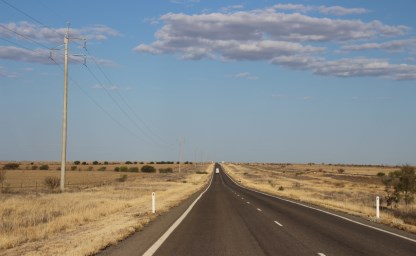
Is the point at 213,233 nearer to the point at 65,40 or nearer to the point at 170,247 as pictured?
the point at 170,247

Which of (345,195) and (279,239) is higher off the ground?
(279,239)

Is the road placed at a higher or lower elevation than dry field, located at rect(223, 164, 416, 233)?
higher

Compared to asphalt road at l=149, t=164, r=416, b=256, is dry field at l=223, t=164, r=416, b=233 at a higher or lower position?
lower

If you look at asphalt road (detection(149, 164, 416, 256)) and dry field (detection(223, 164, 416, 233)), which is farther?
dry field (detection(223, 164, 416, 233))

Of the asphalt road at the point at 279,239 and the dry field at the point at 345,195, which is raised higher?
the asphalt road at the point at 279,239

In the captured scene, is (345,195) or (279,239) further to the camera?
(345,195)

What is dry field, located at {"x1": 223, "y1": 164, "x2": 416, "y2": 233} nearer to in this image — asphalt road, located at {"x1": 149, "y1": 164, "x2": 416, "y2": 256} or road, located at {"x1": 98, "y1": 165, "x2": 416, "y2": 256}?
road, located at {"x1": 98, "y1": 165, "x2": 416, "y2": 256}

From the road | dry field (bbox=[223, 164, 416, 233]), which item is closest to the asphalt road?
the road

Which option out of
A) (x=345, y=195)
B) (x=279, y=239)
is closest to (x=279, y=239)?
(x=279, y=239)

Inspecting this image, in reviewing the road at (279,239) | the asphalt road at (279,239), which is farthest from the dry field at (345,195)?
the asphalt road at (279,239)

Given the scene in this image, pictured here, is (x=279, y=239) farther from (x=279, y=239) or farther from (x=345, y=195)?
(x=345, y=195)

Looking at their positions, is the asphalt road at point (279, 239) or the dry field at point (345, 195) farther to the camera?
the dry field at point (345, 195)

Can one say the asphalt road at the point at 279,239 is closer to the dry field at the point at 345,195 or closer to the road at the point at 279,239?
the road at the point at 279,239

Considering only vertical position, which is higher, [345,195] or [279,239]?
[279,239]
